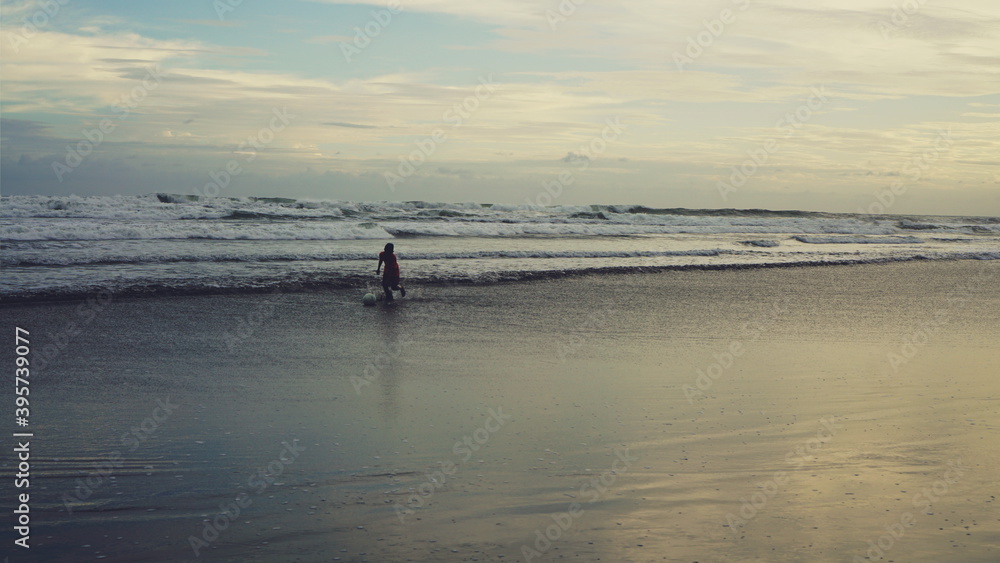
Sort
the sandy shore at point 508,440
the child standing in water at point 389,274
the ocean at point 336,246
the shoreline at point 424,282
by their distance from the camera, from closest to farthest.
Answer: the sandy shore at point 508,440 → the shoreline at point 424,282 → the child standing in water at point 389,274 → the ocean at point 336,246

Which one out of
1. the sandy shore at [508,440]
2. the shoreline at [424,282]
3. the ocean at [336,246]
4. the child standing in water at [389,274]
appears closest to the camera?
the sandy shore at [508,440]

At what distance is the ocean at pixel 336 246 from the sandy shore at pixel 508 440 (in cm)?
569

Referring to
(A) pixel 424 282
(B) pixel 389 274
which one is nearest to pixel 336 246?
(A) pixel 424 282

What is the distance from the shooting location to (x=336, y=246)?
27.4 meters

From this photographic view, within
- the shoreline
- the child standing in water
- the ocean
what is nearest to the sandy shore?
the shoreline

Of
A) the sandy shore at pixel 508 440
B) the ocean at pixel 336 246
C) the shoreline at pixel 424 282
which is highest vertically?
the ocean at pixel 336 246

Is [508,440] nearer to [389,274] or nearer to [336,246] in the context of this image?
[389,274]

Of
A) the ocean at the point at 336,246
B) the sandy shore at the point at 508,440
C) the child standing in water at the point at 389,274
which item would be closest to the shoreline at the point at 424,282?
the ocean at the point at 336,246

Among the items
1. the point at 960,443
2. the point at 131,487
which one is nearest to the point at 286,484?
the point at 131,487

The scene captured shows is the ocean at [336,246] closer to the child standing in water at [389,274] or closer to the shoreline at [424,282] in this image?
the shoreline at [424,282]

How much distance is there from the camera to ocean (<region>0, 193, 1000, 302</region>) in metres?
17.9

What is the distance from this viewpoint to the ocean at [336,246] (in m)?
17.9

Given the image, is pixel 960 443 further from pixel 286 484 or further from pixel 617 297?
pixel 617 297

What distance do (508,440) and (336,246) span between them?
2201 centimetres
